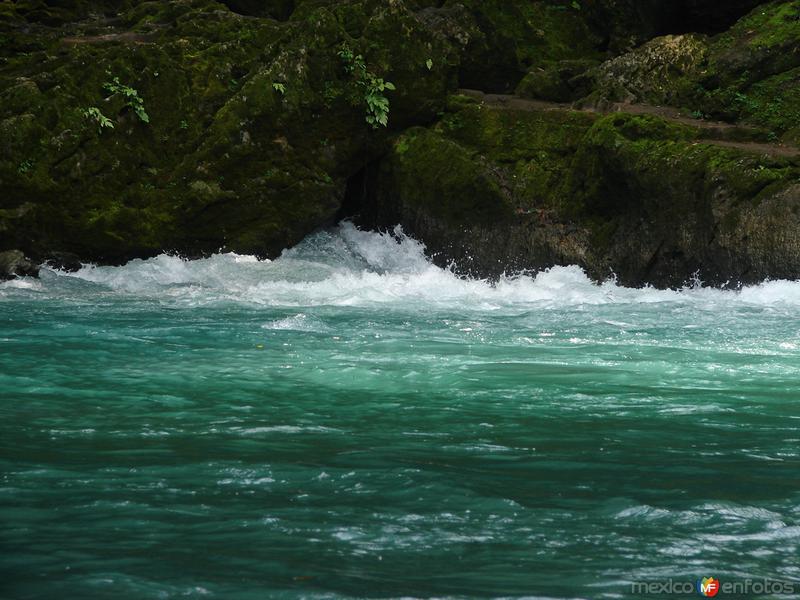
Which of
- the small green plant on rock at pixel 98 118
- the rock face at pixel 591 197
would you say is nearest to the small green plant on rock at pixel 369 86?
the rock face at pixel 591 197

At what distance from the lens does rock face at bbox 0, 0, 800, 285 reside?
18.4 meters

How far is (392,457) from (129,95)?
15331mm

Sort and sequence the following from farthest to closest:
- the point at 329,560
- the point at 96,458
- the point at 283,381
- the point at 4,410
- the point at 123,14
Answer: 1. the point at 123,14
2. the point at 283,381
3. the point at 4,410
4. the point at 96,458
5. the point at 329,560

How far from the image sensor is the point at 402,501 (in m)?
4.95

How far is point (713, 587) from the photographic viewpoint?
388cm

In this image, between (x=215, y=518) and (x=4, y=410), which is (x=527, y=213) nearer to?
(x=4, y=410)

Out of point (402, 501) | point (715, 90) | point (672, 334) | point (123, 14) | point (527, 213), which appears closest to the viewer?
point (402, 501)

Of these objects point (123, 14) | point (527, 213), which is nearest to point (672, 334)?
point (527, 213)

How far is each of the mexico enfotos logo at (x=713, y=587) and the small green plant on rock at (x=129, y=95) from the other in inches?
678

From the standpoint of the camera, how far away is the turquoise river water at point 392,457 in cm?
408

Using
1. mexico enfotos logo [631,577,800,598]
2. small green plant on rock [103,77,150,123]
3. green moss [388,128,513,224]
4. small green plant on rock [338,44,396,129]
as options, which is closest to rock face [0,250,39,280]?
small green plant on rock [103,77,150,123]

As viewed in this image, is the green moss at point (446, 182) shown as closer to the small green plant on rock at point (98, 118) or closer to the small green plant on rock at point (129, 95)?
the small green plant on rock at point (129, 95)

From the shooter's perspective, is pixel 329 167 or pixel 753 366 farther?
pixel 329 167

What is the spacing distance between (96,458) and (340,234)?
15.2m
